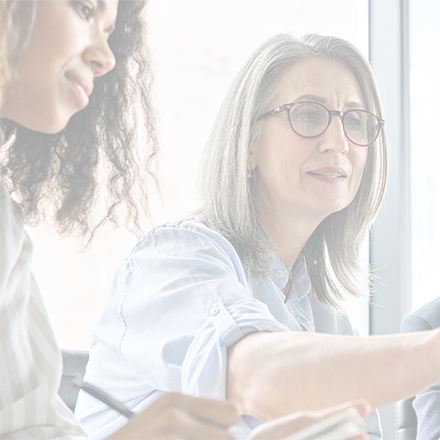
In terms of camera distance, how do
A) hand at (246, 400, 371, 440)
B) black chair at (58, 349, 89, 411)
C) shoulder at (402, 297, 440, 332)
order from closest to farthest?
hand at (246, 400, 371, 440), black chair at (58, 349, 89, 411), shoulder at (402, 297, 440, 332)

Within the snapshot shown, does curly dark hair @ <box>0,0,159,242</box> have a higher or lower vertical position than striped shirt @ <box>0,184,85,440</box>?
higher

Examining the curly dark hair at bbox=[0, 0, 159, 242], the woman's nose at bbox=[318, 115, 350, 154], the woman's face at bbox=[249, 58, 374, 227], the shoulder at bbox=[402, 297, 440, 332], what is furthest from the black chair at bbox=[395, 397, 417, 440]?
the curly dark hair at bbox=[0, 0, 159, 242]

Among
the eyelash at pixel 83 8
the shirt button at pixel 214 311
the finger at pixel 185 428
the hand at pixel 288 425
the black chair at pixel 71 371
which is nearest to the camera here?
the finger at pixel 185 428

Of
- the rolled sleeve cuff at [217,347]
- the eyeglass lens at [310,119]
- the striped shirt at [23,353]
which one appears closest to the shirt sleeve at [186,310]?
the rolled sleeve cuff at [217,347]

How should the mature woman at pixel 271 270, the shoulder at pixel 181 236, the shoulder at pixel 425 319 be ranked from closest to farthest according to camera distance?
the mature woman at pixel 271 270 < the shoulder at pixel 181 236 < the shoulder at pixel 425 319

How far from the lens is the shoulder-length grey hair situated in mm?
1425

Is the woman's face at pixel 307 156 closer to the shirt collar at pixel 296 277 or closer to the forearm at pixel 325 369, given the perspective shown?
the shirt collar at pixel 296 277

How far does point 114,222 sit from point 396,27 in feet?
6.71

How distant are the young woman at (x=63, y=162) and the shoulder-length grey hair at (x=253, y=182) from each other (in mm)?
335

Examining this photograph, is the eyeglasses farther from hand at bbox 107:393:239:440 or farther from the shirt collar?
hand at bbox 107:393:239:440

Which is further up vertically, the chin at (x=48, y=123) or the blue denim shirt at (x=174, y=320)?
the chin at (x=48, y=123)

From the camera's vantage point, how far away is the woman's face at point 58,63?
0.74 m

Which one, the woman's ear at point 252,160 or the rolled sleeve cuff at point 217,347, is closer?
the rolled sleeve cuff at point 217,347

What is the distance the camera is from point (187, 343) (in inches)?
41.4
